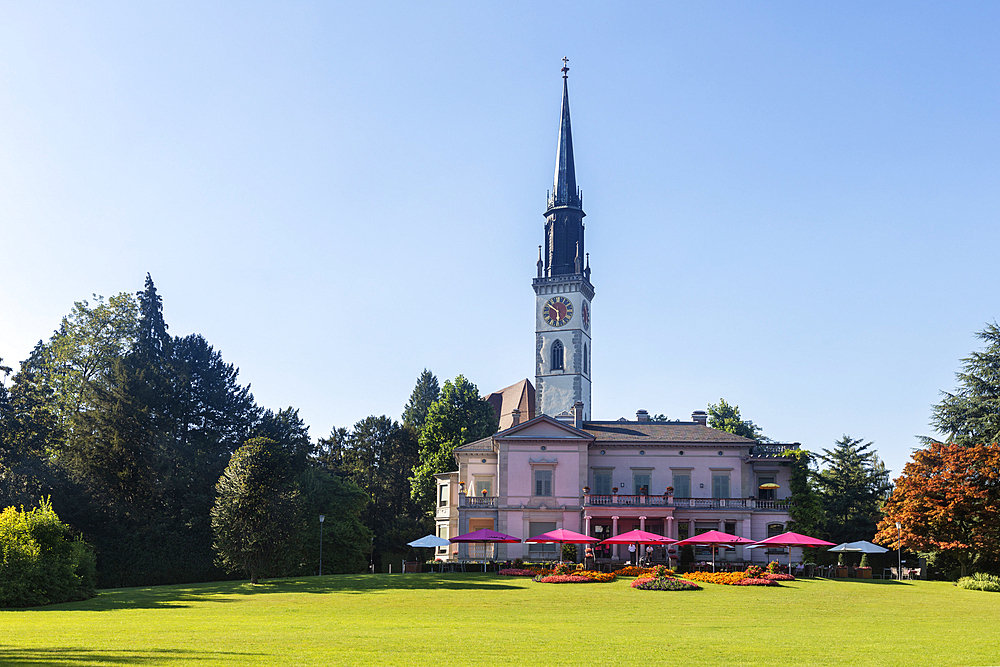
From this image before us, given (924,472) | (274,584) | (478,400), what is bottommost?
(274,584)

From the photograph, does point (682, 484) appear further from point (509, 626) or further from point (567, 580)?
point (509, 626)

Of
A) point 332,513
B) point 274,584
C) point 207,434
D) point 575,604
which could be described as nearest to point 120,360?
point 207,434

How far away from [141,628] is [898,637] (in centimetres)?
1709

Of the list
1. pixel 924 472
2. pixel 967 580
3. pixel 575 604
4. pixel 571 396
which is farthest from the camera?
pixel 571 396

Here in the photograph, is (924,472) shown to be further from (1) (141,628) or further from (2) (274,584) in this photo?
(1) (141,628)

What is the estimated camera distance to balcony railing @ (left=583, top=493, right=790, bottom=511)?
171 ft

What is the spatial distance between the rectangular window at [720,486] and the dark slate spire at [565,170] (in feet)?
149

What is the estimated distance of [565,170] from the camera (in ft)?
313

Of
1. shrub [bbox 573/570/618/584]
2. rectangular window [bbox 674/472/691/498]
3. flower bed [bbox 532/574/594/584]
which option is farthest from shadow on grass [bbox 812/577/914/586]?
rectangular window [bbox 674/472/691/498]

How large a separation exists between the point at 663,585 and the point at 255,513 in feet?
57.0

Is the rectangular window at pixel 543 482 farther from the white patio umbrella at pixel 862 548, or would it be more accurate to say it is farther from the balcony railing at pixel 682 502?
the white patio umbrella at pixel 862 548

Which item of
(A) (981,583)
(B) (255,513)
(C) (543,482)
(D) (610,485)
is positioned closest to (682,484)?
(D) (610,485)

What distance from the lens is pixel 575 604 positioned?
2942 centimetres

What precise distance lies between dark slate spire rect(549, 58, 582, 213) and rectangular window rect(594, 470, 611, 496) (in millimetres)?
44632
